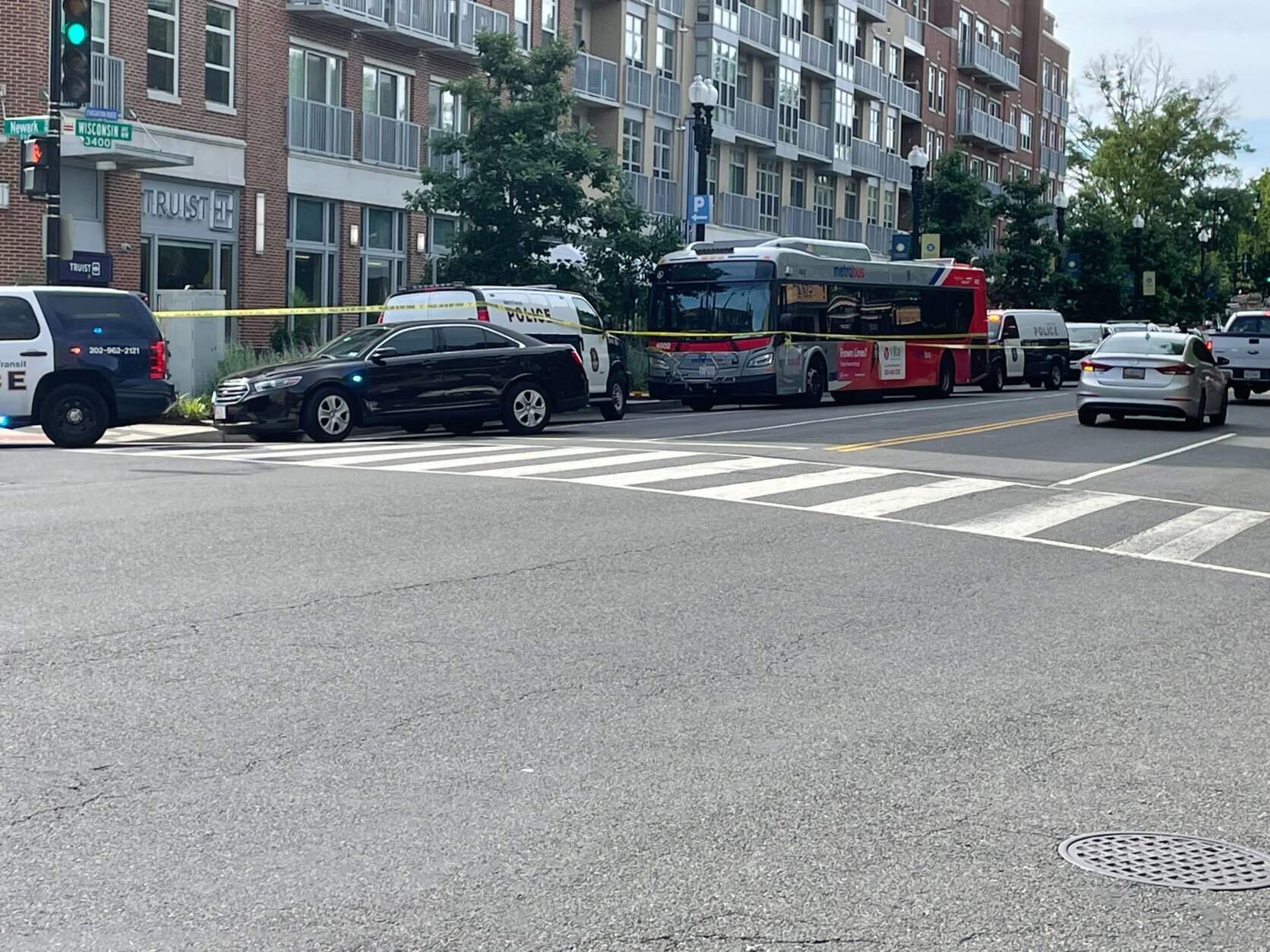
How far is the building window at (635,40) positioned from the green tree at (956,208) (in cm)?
1573

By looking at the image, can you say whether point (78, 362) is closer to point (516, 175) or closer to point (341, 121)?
point (516, 175)

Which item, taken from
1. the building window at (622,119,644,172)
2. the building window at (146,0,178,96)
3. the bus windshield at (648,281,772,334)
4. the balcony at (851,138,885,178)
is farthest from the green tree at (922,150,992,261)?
the building window at (146,0,178,96)

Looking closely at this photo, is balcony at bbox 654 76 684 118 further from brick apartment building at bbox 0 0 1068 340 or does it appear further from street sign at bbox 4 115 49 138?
street sign at bbox 4 115 49 138

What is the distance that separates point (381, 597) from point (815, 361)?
82.7ft

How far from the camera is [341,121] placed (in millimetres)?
36250

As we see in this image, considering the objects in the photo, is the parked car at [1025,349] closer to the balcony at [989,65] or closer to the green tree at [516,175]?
the green tree at [516,175]

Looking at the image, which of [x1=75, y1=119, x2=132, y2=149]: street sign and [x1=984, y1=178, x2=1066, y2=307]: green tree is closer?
[x1=75, y1=119, x2=132, y2=149]: street sign

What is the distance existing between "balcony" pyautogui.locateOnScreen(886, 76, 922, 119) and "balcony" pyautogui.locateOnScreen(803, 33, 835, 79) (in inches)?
272

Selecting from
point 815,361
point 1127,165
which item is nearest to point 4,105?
point 815,361

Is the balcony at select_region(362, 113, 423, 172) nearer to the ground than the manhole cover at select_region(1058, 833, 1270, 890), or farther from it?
farther from it

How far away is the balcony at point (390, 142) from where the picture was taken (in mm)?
36938

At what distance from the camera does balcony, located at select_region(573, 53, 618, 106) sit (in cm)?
4509

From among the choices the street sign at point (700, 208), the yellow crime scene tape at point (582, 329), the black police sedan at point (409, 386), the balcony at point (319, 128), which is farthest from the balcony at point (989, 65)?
the black police sedan at point (409, 386)

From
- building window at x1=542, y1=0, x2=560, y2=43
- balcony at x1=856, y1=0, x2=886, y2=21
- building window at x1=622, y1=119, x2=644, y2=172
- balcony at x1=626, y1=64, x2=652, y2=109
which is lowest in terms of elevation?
building window at x1=622, y1=119, x2=644, y2=172
